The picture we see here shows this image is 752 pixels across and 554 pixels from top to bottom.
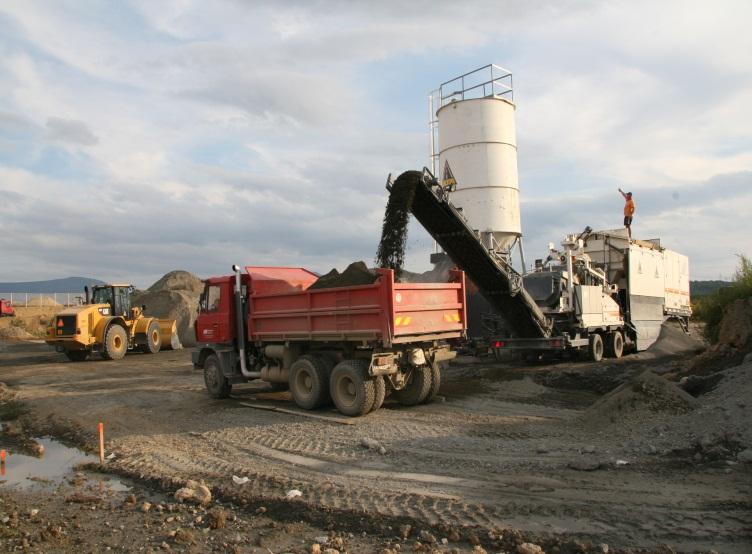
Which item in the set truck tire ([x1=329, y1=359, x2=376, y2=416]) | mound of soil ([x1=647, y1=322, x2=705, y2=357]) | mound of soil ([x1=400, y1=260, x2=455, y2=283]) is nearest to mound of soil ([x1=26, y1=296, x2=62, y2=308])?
mound of soil ([x1=400, y1=260, x2=455, y2=283])

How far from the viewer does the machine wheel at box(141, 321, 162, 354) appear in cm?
2278

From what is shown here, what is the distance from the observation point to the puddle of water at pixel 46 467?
22.0 ft

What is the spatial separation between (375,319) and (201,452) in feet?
9.88

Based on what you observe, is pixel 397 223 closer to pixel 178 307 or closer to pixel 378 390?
pixel 378 390

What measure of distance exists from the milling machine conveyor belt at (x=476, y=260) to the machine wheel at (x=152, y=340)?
14683 millimetres

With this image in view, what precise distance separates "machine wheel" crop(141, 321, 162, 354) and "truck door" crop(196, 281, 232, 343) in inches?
454

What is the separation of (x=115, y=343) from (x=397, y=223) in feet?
47.6

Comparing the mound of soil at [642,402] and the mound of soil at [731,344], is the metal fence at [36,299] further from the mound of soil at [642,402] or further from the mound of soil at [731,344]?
the mound of soil at [642,402]

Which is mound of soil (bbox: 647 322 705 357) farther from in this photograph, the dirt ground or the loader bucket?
the loader bucket

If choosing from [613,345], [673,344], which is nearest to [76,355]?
[613,345]

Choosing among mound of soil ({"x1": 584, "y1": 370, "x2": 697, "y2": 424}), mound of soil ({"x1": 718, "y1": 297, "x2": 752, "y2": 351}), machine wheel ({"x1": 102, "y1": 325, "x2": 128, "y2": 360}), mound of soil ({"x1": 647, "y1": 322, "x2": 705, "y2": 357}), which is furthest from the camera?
machine wheel ({"x1": 102, "y1": 325, "x2": 128, "y2": 360})

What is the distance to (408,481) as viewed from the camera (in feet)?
19.6

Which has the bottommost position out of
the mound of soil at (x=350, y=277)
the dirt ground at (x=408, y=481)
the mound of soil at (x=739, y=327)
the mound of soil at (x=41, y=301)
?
the dirt ground at (x=408, y=481)

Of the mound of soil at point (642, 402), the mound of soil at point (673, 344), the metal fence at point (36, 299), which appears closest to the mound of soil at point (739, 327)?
the mound of soil at point (642, 402)
